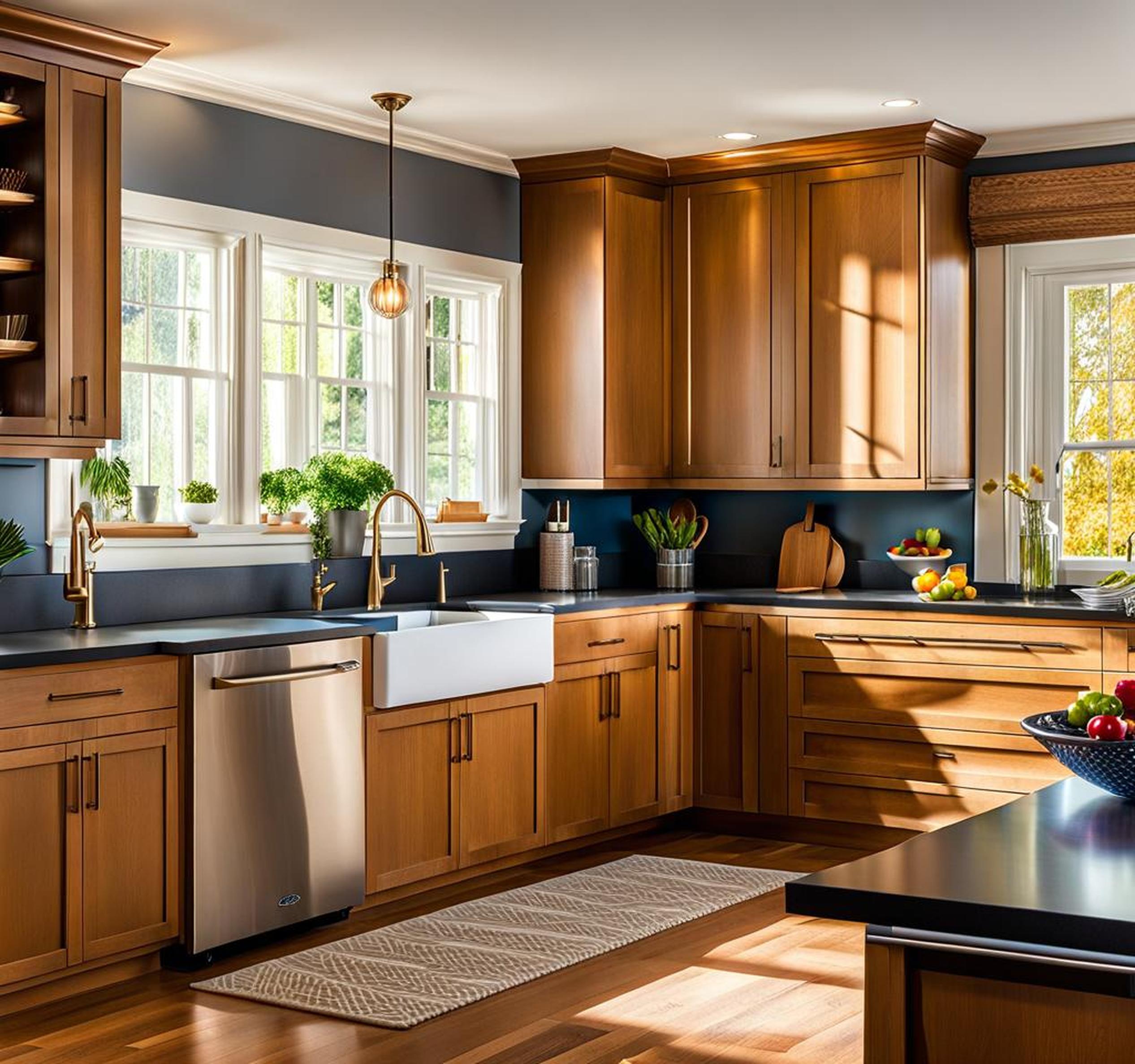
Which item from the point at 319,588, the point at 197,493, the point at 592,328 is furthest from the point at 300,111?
the point at 319,588

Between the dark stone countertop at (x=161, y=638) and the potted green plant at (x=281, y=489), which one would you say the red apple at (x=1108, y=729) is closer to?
the dark stone countertop at (x=161, y=638)

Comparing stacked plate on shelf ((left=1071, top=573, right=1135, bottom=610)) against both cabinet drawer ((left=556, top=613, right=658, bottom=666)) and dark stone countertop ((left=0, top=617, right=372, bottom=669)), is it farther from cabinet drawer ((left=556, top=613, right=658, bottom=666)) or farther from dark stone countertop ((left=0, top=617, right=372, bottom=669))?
dark stone countertop ((left=0, top=617, right=372, bottom=669))

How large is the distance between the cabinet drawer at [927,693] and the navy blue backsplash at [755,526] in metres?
0.67

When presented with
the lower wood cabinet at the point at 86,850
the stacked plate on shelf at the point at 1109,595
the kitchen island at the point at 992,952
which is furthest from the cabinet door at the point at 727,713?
the kitchen island at the point at 992,952

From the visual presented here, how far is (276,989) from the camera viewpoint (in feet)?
13.0

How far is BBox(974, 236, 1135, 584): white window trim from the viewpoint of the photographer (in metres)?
5.89

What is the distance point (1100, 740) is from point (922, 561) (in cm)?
367

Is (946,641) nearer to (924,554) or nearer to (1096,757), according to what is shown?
(924,554)

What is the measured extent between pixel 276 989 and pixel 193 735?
0.69 m

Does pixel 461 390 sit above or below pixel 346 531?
above

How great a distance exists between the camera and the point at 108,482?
4.64 m

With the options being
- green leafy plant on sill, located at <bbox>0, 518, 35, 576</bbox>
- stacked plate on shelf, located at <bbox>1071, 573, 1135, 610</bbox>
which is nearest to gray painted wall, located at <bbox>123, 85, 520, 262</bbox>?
green leafy plant on sill, located at <bbox>0, 518, 35, 576</bbox>

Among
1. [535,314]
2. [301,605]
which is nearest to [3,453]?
[301,605]

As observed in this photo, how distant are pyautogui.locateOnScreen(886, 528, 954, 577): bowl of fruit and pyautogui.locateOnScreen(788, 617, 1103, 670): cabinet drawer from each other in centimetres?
51
